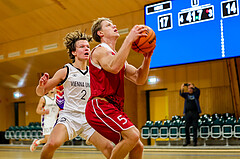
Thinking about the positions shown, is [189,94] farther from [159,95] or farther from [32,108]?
[32,108]

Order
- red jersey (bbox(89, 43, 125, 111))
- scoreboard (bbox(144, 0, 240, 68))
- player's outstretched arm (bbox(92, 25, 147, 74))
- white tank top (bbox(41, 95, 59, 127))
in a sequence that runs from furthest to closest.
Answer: scoreboard (bbox(144, 0, 240, 68)), white tank top (bbox(41, 95, 59, 127)), red jersey (bbox(89, 43, 125, 111)), player's outstretched arm (bbox(92, 25, 147, 74))

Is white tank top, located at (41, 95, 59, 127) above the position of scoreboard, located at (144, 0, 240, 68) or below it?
below

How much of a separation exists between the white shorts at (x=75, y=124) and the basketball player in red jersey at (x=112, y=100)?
102 cm

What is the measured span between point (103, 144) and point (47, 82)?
3.33 ft

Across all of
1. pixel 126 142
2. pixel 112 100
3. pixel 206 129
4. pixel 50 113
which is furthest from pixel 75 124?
pixel 206 129

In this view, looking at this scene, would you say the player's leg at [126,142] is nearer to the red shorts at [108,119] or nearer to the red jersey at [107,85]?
the red shorts at [108,119]

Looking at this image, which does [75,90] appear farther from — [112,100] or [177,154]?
[177,154]

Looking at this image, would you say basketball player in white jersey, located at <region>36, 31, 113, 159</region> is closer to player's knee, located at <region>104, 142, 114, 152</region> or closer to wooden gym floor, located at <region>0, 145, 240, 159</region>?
player's knee, located at <region>104, 142, 114, 152</region>

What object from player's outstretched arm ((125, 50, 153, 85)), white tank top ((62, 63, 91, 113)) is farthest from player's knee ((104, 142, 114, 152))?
white tank top ((62, 63, 91, 113))

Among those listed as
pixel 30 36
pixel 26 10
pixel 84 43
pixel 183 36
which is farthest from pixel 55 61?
pixel 84 43

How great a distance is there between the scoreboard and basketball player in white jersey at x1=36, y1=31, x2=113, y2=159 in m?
6.23

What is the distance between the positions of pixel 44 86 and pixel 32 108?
1834cm

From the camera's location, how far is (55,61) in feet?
54.1

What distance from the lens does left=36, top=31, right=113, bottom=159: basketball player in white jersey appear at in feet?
12.8
